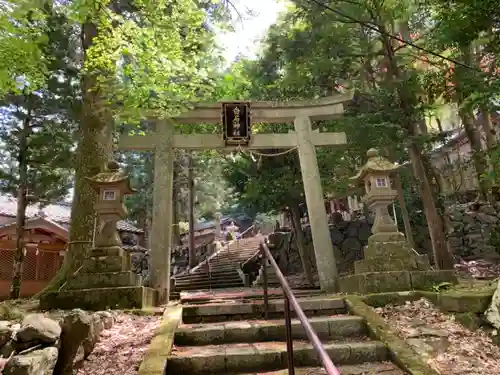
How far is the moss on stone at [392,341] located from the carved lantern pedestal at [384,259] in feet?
2.63

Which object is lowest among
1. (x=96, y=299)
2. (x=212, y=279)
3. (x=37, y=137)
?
(x=96, y=299)

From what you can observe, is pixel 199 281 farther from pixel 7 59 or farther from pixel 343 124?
pixel 7 59

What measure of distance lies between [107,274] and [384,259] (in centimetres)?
480

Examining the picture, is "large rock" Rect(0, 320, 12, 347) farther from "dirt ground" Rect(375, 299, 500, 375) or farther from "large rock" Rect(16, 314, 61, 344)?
"dirt ground" Rect(375, 299, 500, 375)

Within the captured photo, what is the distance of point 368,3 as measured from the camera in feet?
33.0

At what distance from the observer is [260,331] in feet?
16.0

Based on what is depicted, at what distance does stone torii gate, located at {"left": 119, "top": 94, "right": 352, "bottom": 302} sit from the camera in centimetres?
802

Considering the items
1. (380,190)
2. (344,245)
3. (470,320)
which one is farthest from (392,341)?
(344,245)

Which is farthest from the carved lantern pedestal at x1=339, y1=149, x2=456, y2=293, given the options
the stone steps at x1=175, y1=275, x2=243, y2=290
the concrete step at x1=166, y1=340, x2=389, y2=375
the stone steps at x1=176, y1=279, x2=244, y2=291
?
the stone steps at x1=175, y1=275, x2=243, y2=290

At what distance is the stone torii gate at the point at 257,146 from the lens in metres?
8.02

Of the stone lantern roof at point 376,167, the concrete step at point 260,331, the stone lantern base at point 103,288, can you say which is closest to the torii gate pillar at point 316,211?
the stone lantern roof at point 376,167

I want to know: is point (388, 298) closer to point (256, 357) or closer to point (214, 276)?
point (256, 357)

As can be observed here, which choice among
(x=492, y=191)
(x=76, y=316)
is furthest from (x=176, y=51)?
(x=492, y=191)

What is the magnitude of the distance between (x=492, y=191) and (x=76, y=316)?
18.4 m
